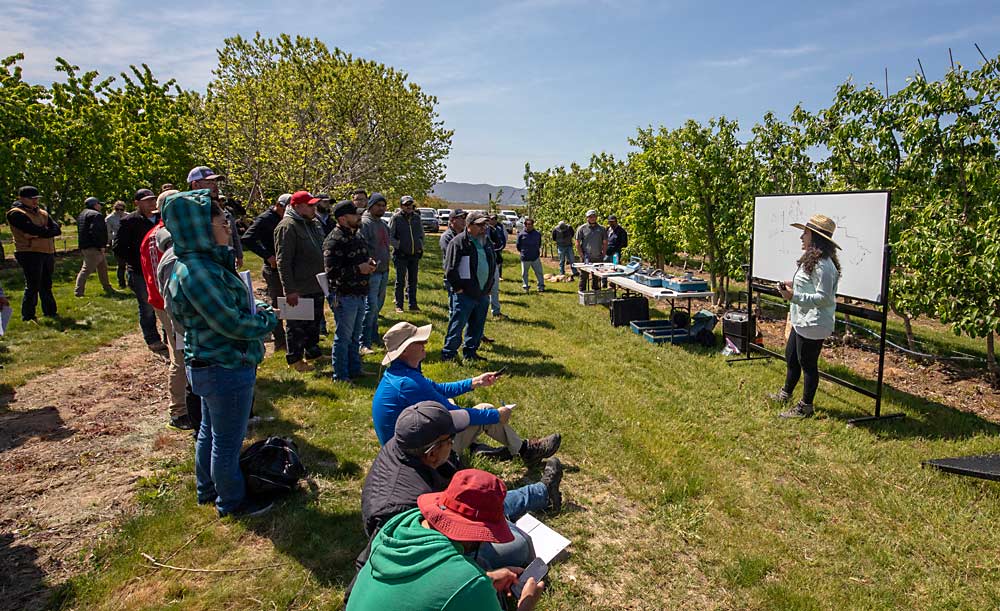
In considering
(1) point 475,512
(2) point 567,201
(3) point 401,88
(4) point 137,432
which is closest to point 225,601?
(1) point 475,512

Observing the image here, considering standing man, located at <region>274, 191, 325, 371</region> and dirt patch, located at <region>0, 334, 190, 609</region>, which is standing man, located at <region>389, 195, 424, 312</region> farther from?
dirt patch, located at <region>0, 334, 190, 609</region>

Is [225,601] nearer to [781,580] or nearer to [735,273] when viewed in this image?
[781,580]

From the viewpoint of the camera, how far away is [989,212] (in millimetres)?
6391

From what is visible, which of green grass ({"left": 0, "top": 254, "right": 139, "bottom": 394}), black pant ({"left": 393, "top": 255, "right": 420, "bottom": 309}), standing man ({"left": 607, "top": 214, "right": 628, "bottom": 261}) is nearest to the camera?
green grass ({"left": 0, "top": 254, "right": 139, "bottom": 394})

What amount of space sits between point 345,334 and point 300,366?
2.86 feet

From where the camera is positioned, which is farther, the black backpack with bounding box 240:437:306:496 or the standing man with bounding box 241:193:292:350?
the standing man with bounding box 241:193:292:350

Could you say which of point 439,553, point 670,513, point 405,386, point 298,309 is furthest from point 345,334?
point 439,553

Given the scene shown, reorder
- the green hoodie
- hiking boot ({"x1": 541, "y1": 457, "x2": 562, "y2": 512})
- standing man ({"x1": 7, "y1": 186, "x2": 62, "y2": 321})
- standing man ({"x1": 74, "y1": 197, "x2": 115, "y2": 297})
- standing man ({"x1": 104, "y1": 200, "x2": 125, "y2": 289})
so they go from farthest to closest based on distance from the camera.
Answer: standing man ({"x1": 104, "y1": 200, "x2": 125, "y2": 289}), standing man ({"x1": 74, "y1": 197, "x2": 115, "y2": 297}), standing man ({"x1": 7, "y1": 186, "x2": 62, "y2": 321}), hiking boot ({"x1": 541, "y1": 457, "x2": 562, "y2": 512}), the green hoodie

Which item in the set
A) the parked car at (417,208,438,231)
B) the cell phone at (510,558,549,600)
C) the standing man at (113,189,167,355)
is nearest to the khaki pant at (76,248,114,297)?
the standing man at (113,189,167,355)

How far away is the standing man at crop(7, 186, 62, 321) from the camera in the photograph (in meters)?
8.09

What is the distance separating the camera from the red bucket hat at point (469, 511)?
6.28 ft

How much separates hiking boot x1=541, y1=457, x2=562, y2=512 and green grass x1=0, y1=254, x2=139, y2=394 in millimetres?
5899

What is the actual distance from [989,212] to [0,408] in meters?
11.0

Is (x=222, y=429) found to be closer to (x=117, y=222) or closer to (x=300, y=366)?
(x=300, y=366)
